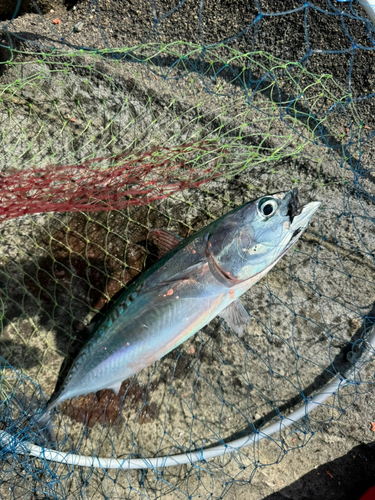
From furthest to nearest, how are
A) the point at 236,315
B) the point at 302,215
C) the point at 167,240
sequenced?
1. the point at 167,240
2. the point at 236,315
3. the point at 302,215

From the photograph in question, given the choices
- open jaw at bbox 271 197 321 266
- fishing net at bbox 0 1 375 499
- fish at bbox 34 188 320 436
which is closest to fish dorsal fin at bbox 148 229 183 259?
fish at bbox 34 188 320 436

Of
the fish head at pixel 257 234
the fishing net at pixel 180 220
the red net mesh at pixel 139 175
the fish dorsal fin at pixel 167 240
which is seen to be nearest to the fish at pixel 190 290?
the fish head at pixel 257 234

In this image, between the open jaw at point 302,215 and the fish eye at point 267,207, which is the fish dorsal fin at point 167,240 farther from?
the open jaw at point 302,215

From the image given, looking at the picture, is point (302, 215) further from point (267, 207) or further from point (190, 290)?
point (190, 290)

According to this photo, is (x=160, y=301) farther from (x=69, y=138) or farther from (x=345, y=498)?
(x=345, y=498)

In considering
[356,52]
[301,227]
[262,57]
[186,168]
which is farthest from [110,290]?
[356,52]

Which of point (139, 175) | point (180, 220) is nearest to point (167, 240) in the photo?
point (180, 220)

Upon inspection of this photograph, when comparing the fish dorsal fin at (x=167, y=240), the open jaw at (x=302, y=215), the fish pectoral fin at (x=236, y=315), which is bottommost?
the fish pectoral fin at (x=236, y=315)
